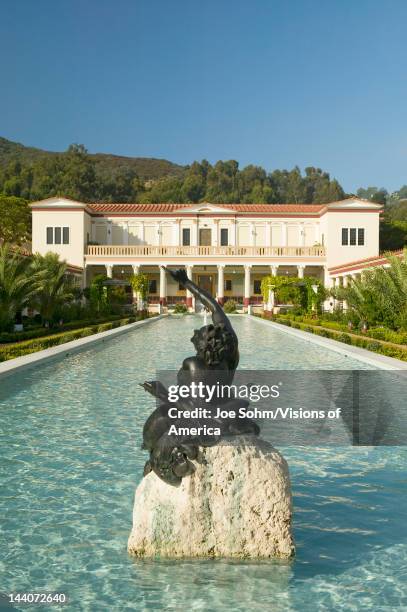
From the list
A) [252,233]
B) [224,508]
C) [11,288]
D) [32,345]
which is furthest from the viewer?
[252,233]

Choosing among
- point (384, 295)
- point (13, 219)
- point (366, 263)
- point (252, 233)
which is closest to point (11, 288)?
point (384, 295)

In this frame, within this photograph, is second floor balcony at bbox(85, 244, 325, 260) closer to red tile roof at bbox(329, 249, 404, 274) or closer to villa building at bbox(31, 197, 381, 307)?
villa building at bbox(31, 197, 381, 307)

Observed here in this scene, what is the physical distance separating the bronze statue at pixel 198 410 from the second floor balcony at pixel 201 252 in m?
41.5

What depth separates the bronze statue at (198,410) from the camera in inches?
142

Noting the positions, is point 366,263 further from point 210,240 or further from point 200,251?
point 210,240

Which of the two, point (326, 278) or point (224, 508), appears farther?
point (326, 278)

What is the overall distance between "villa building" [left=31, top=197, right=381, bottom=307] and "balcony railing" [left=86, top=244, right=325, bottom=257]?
7 cm

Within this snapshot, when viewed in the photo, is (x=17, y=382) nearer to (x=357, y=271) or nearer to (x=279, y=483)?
(x=279, y=483)

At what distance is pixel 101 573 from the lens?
3.67 metres

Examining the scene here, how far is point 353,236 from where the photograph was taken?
151 feet

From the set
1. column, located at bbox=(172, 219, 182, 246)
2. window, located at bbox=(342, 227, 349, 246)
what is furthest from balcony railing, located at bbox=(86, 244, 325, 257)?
column, located at bbox=(172, 219, 182, 246)

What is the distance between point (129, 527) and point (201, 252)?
41.6 meters

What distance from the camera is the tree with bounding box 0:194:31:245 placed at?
162ft

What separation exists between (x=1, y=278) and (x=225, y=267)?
102 ft
